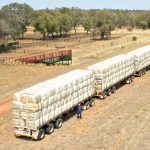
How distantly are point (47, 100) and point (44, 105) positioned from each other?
0.40m

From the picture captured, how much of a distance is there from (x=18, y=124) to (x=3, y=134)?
1982 mm

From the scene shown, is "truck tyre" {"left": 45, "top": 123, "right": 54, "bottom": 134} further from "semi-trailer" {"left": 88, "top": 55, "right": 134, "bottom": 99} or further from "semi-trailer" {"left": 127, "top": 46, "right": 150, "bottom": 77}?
"semi-trailer" {"left": 127, "top": 46, "right": 150, "bottom": 77}

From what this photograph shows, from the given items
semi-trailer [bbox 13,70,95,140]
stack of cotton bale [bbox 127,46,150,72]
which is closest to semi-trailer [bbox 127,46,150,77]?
stack of cotton bale [bbox 127,46,150,72]

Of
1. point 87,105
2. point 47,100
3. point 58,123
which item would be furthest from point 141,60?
point 47,100

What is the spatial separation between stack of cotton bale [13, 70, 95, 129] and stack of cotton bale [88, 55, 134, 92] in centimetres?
311

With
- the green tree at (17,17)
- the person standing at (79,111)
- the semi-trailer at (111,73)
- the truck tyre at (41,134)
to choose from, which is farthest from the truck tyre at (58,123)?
the green tree at (17,17)

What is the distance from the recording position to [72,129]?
2211 centimetres

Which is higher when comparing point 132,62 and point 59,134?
point 132,62

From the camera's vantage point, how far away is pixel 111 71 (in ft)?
98.4

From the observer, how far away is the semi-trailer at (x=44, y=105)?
19734mm

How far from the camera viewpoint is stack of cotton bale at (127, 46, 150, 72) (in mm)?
36938

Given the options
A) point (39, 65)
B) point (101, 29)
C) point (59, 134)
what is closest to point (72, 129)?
point (59, 134)

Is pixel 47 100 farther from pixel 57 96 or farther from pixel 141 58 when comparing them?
pixel 141 58

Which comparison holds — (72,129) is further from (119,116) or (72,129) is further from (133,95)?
(133,95)
